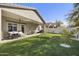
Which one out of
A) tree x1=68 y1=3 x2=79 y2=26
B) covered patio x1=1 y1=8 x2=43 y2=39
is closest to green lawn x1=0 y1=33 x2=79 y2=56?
covered patio x1=1 y1=8 x2=43 y2=39

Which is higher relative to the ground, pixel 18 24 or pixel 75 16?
pixel 75 16

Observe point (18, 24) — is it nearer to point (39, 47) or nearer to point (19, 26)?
point (19, 26)

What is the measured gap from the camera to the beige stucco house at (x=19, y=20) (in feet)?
9.54

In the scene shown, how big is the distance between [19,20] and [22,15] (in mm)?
92

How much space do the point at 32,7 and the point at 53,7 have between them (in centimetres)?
31

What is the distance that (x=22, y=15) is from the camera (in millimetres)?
3012

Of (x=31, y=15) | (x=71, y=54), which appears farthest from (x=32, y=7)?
(x=71, y=54)

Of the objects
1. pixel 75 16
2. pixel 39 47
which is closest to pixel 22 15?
pixel 39 47

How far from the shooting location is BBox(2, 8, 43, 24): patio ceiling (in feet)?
9.60

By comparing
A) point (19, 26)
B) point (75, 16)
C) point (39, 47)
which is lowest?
point (39, 47)

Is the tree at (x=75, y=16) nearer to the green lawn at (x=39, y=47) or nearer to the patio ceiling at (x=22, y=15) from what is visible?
the green lawn at (x=39, y=47)

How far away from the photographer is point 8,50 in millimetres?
2891

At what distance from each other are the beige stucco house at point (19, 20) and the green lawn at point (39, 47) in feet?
0.48

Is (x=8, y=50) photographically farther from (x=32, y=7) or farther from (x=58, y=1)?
(x=58, y=1)
